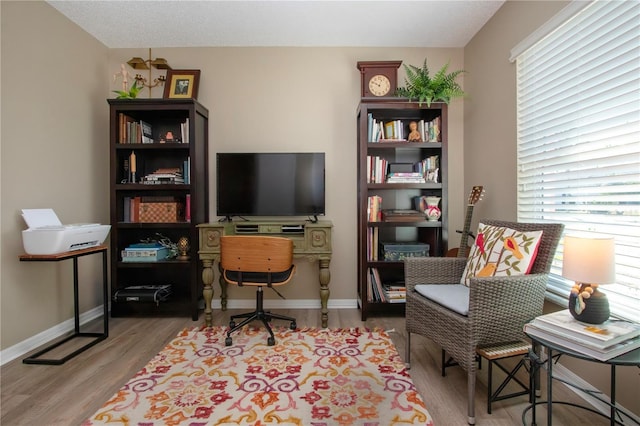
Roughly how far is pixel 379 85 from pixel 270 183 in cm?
135

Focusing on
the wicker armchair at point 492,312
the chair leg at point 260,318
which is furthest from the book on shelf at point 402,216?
the chair leg at point 260,318

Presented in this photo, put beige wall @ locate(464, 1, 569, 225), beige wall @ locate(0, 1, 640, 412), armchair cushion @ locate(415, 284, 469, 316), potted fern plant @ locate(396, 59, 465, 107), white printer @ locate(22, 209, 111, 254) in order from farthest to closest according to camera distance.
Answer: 1. potted fern plant @ locate(396, 59, 465, 107)
2. beige wall @ locate(464, 1, 569, 225)
3. beige wall @ locate(0, 1, 640, 412)
4. white printer @ locate(22, 209, 111, 254)
5. armchair cushion @ locate(415, 284, 469, 316)

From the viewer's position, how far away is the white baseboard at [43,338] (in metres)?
2.07

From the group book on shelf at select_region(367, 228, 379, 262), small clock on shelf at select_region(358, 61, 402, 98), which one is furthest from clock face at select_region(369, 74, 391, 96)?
book on shelf at select_region(367, 228, 379, 262)

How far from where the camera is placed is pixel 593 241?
1.24m

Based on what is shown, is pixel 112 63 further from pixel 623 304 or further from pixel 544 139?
pixel 623 304

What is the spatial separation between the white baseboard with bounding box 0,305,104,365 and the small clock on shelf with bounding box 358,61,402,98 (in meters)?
3.20

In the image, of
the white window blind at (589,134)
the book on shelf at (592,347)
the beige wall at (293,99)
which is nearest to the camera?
the book on shelf at (592,347)

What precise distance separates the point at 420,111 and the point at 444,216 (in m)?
1.01

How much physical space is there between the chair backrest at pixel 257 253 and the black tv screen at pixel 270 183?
0.73m

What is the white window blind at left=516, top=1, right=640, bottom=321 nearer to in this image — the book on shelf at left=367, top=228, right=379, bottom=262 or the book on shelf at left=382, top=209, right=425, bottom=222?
the book on shelf at left=382, top=209, right=425, bottom=222

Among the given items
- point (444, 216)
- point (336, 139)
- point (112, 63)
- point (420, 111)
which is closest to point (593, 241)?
point (444, 216)

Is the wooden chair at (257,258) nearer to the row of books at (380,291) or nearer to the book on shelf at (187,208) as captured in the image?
the book on shelf at (187,208)

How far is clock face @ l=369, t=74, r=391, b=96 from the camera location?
2.80 meters
